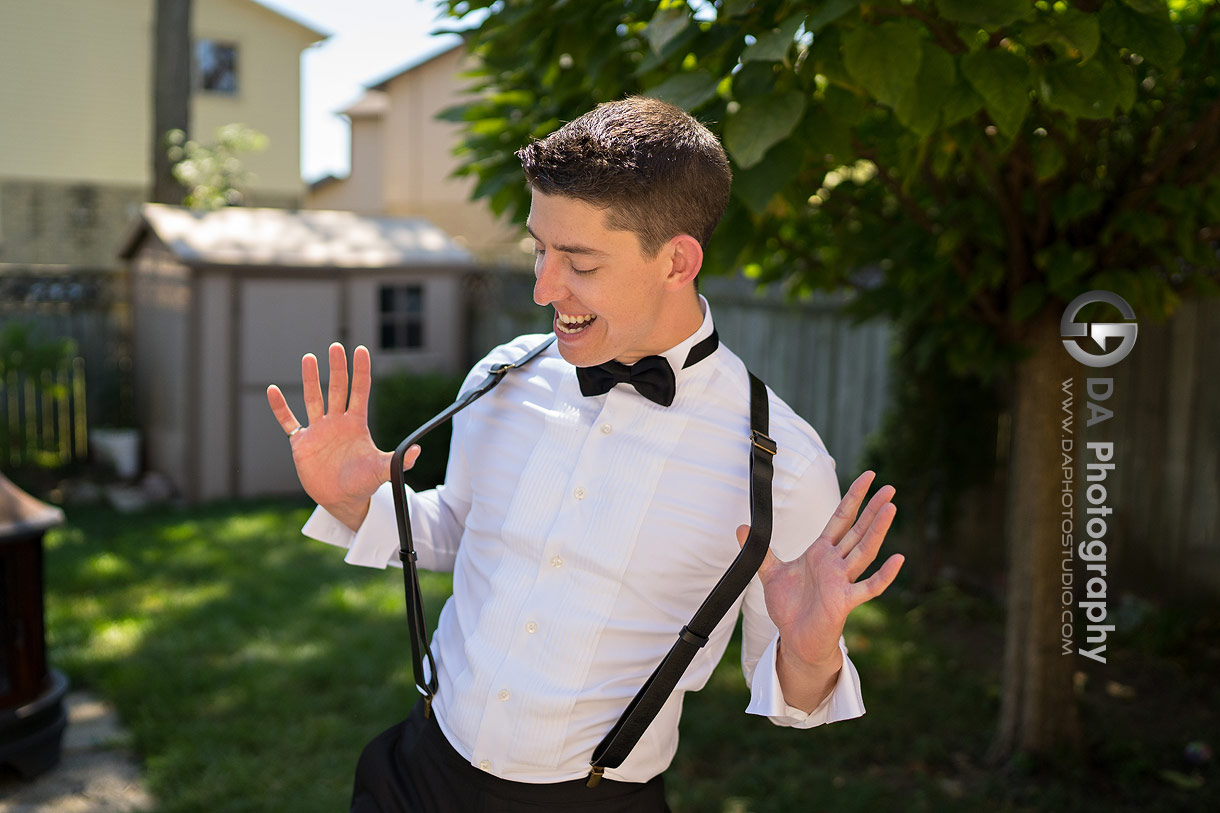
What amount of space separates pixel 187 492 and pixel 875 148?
7.03 m

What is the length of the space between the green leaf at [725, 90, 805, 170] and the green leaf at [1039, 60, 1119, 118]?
50 centimetres

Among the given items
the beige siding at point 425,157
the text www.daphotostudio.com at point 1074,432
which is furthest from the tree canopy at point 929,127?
the beige siding at point 425,157

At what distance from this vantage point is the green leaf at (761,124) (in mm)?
1789

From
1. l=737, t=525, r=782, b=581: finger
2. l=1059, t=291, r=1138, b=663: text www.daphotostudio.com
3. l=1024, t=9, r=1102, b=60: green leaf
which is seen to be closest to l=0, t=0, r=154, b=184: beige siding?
l=1059, t=291, r=1138, b=663: text www.daphotostudio.com

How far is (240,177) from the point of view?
36.0ft

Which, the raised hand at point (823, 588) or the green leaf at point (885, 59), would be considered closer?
the raised hand at point (823, 588)

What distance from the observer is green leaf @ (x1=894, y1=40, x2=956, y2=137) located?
184 cm

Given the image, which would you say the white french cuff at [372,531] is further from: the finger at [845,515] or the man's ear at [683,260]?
the finger at [845,515]

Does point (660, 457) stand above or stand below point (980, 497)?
above

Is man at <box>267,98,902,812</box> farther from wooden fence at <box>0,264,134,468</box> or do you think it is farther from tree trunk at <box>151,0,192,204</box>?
tree trunk at <box>151,0,192,204</box>

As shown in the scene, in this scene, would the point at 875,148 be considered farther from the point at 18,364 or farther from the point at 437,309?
the point at 18,364

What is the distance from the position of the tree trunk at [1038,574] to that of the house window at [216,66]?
56.8 feet

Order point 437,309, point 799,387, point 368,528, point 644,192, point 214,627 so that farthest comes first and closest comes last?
point 437,309 → point 799,387 → point 214,627 → point 368,528 → point 644,192

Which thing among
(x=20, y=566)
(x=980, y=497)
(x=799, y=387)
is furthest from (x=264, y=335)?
(x=980, y=497)
